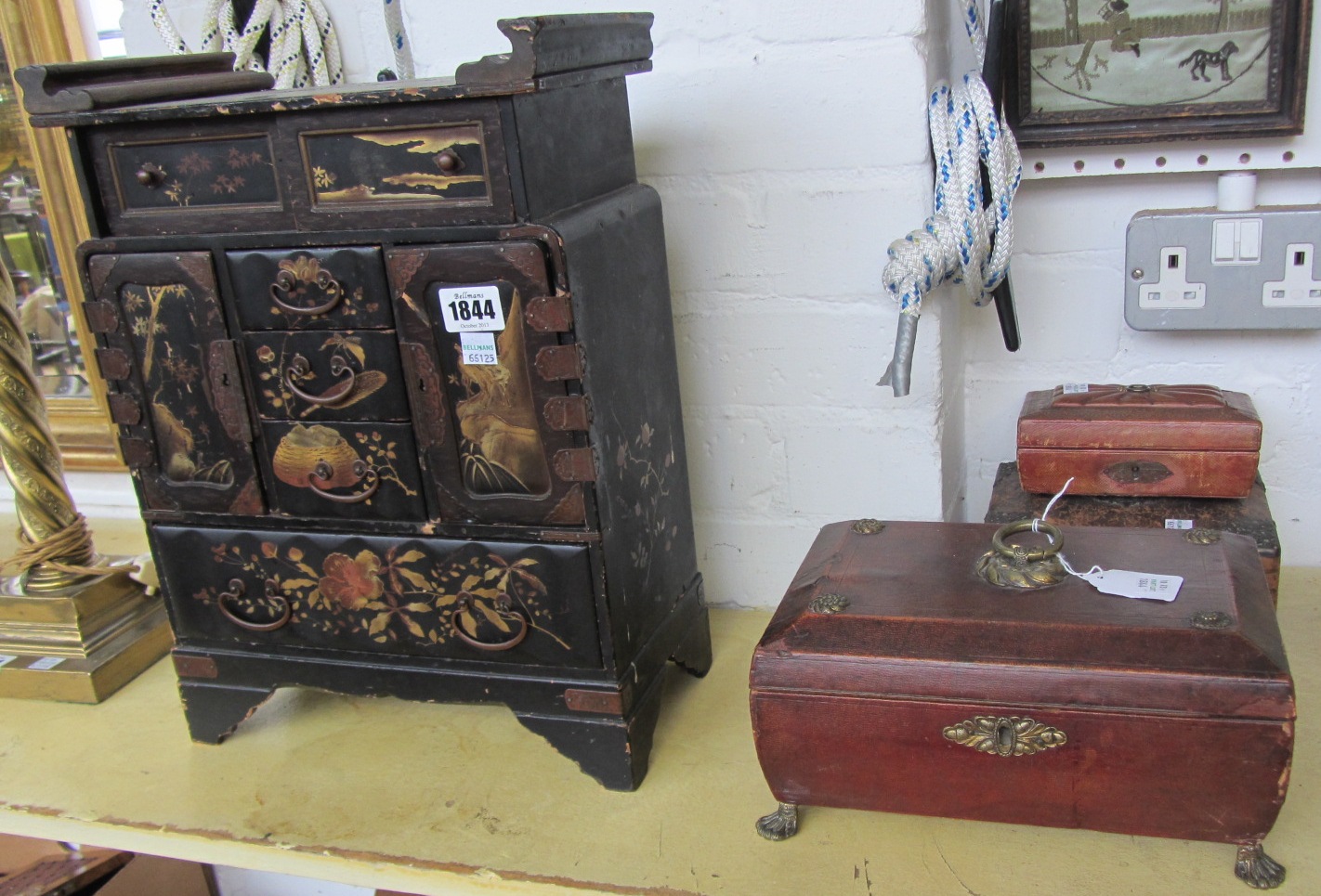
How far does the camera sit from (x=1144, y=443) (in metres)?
1.17

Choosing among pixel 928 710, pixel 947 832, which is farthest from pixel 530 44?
pixel 947 832

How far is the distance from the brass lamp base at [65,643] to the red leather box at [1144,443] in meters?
1.05

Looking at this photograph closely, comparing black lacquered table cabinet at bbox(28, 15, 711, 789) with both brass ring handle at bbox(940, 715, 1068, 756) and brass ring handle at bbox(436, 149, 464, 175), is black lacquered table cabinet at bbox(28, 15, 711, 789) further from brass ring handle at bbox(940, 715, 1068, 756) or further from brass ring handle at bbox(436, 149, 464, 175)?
brass ring handle at bbox(940, 715, 1068, 756)

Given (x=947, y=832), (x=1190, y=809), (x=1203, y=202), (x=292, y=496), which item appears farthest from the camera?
(x=1203, y=202)

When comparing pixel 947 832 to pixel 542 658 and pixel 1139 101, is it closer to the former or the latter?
pixel 542 658

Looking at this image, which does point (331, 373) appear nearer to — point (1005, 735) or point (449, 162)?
point (449, 162)

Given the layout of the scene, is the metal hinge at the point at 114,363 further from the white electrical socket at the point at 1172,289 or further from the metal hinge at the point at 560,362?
the white electrical socket at the point at 1172,289

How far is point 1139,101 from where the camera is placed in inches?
47.2

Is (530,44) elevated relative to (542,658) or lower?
elevated

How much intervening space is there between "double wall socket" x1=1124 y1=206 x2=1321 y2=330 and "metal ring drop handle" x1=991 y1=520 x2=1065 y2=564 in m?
0.38

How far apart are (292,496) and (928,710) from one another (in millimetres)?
624

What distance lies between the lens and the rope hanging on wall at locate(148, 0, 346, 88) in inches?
54.5

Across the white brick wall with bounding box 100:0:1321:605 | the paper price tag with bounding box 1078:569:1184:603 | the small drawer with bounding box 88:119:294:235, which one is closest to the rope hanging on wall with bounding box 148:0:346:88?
the white brick wall with bounding box 100:0:1321:605

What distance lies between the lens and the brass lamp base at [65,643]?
4.38ft
